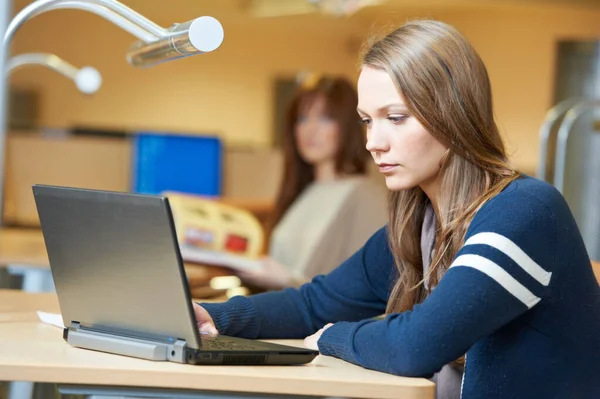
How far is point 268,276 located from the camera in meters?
2.75

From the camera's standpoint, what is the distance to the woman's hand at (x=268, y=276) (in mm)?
2707

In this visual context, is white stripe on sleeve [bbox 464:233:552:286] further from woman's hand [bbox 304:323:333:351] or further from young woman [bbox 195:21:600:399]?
woman's hand [bbox 304:323:333:351]

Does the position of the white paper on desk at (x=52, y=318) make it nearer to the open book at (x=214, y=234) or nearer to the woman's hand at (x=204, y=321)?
the woman's hand at (x=204, y=321)

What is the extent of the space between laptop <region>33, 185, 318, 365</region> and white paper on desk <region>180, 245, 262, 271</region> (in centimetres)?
124

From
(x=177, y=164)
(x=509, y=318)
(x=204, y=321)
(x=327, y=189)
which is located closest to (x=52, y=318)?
(x=204, y=321)

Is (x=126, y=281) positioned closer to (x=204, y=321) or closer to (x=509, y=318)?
(x=204, y=321)

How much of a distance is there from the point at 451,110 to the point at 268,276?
1474 mm

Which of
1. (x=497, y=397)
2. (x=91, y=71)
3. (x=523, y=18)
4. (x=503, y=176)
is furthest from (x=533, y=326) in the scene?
(x=523, y=18)

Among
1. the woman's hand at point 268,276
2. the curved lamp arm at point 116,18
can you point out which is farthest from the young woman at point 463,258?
the woman's hand at point 268,276

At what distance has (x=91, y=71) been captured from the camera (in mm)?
2906

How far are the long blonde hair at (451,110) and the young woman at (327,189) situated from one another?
64.0 inches

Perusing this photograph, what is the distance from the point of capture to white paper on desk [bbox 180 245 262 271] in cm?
258

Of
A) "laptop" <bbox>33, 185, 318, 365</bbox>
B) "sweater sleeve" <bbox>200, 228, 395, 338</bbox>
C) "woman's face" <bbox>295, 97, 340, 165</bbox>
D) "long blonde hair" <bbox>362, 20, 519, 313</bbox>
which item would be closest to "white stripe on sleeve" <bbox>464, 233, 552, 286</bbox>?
"long blonde hair" <bbox>362, 20, 519, 313</bbox>

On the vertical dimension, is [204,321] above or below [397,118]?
below
